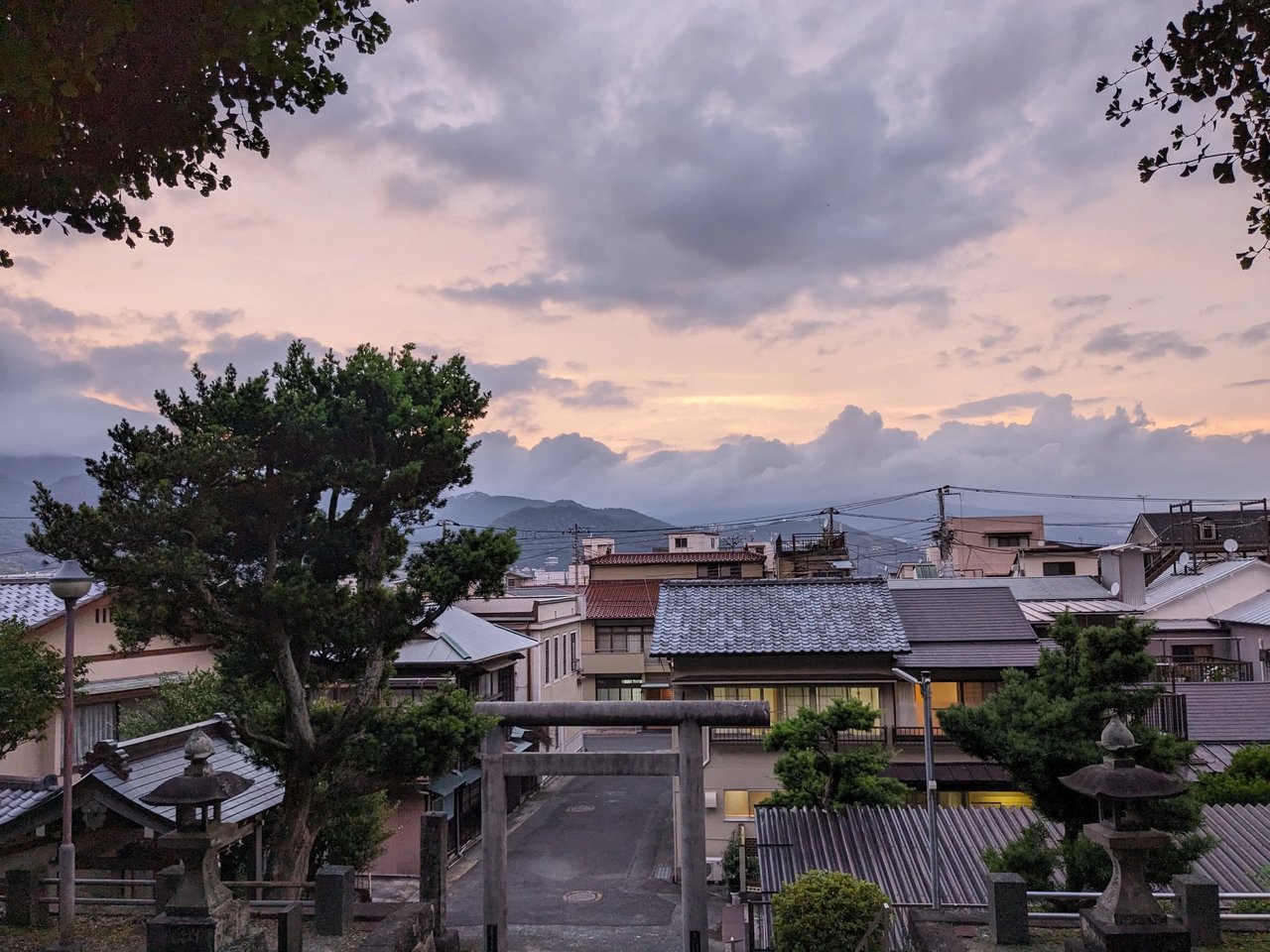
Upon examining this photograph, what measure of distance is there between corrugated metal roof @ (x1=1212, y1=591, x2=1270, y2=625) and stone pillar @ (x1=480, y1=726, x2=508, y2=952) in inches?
1293

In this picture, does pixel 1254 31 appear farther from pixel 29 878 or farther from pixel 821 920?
pixel 29 878

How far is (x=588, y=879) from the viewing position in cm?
2777

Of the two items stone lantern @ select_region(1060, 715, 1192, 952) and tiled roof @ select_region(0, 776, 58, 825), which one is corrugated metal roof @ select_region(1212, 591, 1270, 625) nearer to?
stone lantern @ select_region(1060, 715, 1192, 952)

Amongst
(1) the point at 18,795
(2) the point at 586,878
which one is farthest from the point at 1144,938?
(2) the point at 586,878

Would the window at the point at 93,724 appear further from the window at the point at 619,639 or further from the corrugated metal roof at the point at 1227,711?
the window at the point at 619,639

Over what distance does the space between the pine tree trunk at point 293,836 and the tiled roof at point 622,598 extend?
1486 inches

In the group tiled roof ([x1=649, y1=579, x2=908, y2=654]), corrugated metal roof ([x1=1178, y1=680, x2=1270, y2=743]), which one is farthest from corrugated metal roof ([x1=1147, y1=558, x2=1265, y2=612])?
tiled roof ([x1=649, y1=579, x2=908, y2=654])

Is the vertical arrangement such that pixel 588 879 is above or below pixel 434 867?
below

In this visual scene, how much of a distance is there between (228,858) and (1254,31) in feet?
75.7

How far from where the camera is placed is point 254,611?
1691 cm

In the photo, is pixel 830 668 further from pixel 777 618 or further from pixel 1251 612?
pixel 1251 612

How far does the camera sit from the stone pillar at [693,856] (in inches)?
556

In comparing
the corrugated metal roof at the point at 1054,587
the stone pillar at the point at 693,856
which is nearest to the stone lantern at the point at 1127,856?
the stone pillar at the point at 693,856

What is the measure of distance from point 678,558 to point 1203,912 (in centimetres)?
4860
